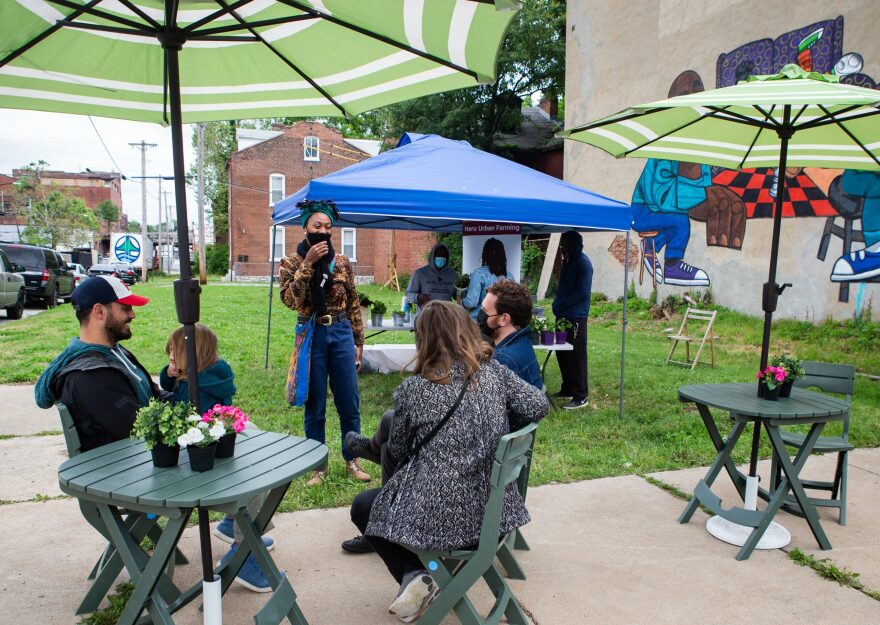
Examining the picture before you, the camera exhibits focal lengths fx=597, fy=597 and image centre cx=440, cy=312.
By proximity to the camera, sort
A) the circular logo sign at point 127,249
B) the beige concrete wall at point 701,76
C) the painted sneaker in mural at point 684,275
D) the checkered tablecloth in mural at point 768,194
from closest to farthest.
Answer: the beige concrete wall at point 701,76 → the checkered tablecloth in mural at point 768,194 → the painted sneaker in mural at point 684,275 → the circular logo sign at point 127,249

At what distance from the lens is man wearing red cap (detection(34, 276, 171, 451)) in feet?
8.13

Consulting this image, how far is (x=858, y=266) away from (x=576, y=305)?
562 cm

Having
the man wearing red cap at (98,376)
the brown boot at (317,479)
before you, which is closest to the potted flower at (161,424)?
the man wearing red cap at (98,376)

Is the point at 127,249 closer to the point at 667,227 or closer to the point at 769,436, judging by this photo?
the point at 667,227

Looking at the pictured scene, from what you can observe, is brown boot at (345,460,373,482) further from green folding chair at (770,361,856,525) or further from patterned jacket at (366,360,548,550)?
green folding chair at (770,361,856,525)

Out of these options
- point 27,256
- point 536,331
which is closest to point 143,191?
point 27,256

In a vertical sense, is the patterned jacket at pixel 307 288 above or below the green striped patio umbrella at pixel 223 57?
below

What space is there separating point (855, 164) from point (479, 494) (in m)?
4.15

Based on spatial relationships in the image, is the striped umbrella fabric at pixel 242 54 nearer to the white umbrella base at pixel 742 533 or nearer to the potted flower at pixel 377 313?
the white umbrella base at pixel 742 533

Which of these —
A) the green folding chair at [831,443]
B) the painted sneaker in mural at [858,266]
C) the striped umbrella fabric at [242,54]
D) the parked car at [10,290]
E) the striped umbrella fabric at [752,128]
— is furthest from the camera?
the parked car at [10,290]

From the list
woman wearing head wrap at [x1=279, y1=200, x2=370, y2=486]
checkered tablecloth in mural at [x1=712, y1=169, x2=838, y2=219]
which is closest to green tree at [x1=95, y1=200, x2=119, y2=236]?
checkered tablecloth in mural at [x1=712, y1=169, x2=838, y2=219]

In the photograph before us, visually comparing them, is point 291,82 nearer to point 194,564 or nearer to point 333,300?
point 333,300

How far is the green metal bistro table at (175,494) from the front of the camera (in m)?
2.03

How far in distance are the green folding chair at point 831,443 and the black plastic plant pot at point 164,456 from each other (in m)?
3.43
